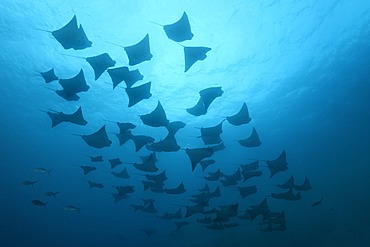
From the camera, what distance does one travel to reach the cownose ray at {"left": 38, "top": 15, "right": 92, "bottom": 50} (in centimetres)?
794

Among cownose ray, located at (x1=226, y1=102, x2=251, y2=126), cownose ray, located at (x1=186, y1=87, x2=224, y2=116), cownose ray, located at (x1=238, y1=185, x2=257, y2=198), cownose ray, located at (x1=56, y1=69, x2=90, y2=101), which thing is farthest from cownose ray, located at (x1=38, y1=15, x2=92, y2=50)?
cownose ray, located at (x1=238, y1=185, x2=257, y2=198)

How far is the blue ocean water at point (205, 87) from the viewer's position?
11398mm

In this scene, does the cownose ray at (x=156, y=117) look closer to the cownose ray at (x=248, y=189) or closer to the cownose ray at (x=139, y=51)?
the cownose ray at (x=139, y=51)

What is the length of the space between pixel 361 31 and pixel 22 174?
95.9 ft

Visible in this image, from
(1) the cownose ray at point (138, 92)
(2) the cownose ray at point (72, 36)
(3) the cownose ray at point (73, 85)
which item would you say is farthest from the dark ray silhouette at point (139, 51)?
(3) the cownose ray at point (73, 85)

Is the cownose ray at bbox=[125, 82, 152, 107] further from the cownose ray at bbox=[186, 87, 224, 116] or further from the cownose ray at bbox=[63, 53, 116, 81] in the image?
the cownose ray at bbox=[186, 87, 224, 116]

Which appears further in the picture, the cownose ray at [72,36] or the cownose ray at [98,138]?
the cownose ray at [98,138]

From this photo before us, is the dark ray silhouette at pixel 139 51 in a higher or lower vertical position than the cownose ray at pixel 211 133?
higher

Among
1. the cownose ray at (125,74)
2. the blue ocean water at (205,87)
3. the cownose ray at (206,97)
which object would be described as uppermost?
the blue ocean water at (205,87)

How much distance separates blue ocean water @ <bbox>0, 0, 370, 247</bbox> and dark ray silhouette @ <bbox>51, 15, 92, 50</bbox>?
11.1ft

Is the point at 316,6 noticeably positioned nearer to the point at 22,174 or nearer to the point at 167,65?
the point at 167,65

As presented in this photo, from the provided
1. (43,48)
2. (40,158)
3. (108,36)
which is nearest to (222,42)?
(108,36)

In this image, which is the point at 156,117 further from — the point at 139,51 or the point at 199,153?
the point at 139,51

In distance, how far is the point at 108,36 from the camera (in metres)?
12.1
